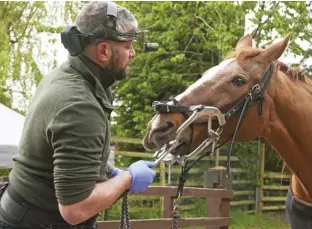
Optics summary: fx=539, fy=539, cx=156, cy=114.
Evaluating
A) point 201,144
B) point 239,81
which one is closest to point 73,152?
point 201,144

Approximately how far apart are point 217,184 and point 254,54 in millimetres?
3358

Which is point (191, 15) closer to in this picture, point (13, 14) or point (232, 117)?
point (13, 14)

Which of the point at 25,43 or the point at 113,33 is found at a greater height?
the point at 25,43

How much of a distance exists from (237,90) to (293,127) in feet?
1.42

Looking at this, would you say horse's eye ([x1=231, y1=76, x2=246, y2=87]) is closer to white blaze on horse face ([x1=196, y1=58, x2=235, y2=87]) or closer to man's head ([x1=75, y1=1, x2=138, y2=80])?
white blaze on horse face ([x1=196, y1=58, x2=235, y2=87])

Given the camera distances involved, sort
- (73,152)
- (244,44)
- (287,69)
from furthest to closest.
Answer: (244,44)
(287,69)
(73,152)

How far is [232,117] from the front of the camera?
3322mm

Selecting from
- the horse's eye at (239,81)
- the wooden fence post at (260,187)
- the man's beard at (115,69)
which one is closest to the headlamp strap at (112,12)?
the man's beard at (115,69)

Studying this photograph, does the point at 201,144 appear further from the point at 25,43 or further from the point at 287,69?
the point at 25,43

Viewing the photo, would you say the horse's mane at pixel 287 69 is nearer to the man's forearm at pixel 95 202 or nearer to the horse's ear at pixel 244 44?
the horse's ear at pixel 244 44

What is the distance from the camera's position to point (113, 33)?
2.27 metres

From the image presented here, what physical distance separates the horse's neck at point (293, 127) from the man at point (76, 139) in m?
1.26

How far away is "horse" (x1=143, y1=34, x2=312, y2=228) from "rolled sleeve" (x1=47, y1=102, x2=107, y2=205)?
1.22 m

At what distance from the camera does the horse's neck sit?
11.1 feet
